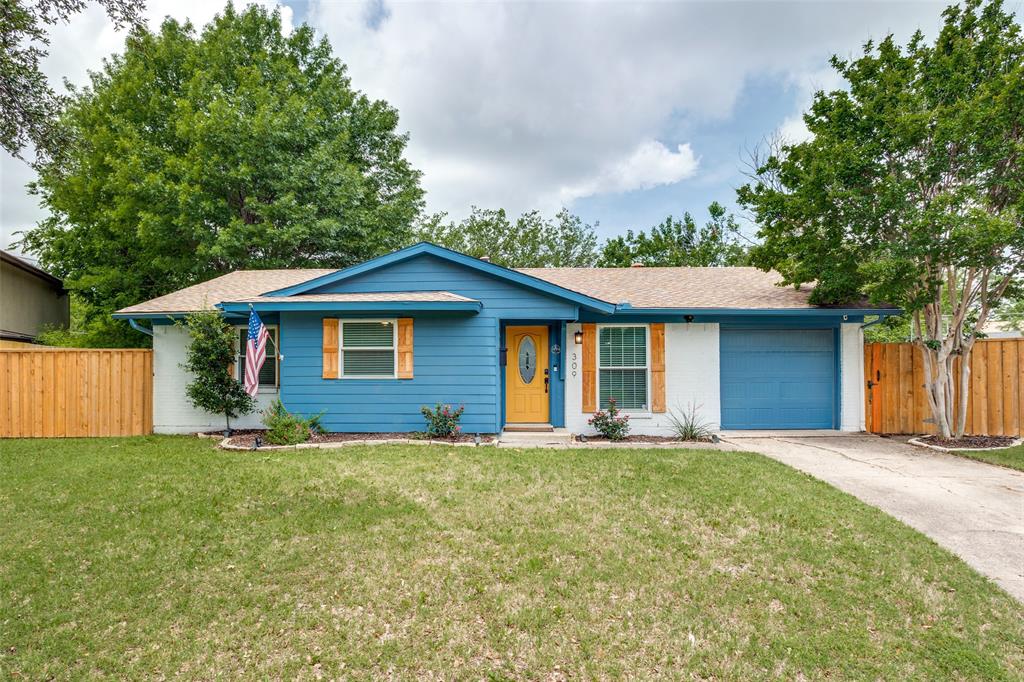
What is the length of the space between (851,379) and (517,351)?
6.50 metres

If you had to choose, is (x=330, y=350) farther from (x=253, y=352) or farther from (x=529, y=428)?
(x=529, y=428)

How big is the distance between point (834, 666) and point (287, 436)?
298 inches

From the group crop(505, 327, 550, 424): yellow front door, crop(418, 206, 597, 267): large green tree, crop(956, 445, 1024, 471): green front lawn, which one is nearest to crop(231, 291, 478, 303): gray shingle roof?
crop(505, 327, 550, 424): yellow front door

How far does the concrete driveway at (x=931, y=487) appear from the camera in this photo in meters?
4.01

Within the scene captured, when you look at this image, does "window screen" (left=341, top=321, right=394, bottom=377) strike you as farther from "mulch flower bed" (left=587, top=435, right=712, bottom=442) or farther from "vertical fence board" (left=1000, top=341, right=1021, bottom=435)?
"vertical fence board" (left=1000, top=341, right=1021, bottom=435)

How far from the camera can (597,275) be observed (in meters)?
12.0

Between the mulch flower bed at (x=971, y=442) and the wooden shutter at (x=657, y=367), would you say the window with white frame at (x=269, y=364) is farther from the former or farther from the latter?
the mulch flower bed at (x=971, y=442)

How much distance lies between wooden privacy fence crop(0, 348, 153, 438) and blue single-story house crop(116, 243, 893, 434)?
599 mm

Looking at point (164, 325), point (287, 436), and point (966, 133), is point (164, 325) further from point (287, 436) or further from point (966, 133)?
point (966, 133)

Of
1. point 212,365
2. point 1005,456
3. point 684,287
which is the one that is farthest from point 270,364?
point 1005,456

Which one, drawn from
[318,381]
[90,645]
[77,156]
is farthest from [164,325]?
[90,645]

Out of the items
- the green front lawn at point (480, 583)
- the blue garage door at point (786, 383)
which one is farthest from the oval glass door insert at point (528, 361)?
the green front lawn at point (480, 583)

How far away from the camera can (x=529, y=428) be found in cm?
912

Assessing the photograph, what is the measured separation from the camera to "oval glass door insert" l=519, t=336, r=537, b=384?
31.0 ft
